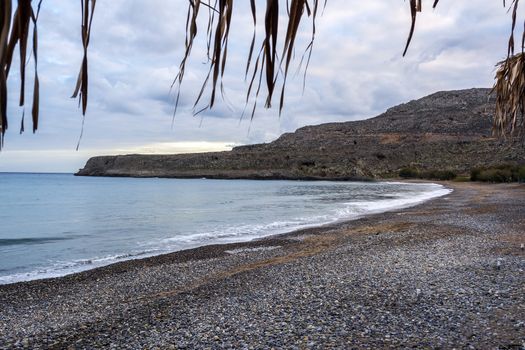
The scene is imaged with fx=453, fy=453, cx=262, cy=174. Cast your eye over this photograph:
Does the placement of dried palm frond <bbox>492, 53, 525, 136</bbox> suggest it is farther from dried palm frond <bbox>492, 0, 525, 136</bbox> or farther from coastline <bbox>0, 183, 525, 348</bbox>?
coastline <bbox>0, 183, 525, 348</bbox>

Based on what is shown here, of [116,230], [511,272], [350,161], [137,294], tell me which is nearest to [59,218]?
[116,230]

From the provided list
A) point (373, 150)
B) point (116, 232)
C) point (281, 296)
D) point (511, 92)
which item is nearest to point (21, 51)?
point (511, 92)

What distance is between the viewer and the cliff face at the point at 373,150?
7812 centimetres

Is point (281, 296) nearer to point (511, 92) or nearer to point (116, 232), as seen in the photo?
point (511, 92)

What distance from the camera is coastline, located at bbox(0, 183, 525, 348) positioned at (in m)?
5.02

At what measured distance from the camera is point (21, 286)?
916 cm

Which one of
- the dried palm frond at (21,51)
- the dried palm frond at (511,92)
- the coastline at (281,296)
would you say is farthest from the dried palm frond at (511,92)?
the dried palm frond at (21,51)

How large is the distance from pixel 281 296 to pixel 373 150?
84401mm

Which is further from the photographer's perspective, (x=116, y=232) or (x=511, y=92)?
(x=116, y=232)

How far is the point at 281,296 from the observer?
6.72m

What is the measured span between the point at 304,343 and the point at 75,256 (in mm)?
10662

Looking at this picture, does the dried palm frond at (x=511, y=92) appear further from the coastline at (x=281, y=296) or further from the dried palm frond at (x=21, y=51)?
Result: the dried palm frond at (x=21, y=51)

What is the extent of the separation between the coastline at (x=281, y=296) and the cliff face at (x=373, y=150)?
65.0m

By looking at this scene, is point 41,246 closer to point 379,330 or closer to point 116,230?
point 116,230
